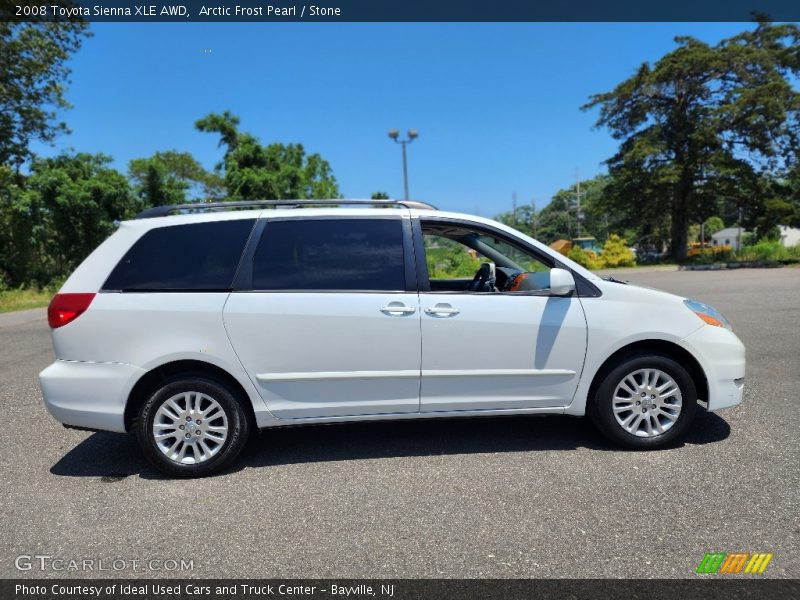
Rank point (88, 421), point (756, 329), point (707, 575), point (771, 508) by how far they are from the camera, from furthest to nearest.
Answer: point (756, 329) < point (88, 421) < point (771, 508) < point (707, 575)

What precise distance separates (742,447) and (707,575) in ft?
5.66

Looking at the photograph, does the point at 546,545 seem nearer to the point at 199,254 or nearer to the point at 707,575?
the point at 707,575

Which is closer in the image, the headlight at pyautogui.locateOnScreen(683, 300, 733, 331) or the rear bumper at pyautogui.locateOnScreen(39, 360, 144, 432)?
the rear bumper at pyautogui.locateOnScreen(39, 360, 144, 432)

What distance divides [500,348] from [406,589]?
175cm

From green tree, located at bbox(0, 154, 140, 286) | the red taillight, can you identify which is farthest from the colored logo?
green tree, located at bbox(0, 154, 140, 286)

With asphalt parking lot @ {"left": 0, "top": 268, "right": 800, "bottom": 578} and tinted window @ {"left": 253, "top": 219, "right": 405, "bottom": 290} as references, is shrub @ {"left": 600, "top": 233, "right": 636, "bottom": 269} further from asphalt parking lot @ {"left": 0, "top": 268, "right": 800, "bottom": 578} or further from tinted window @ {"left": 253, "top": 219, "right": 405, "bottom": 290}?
tinted window @ {"left": 253, "top": 219, "right": 405, "bottom": 290}

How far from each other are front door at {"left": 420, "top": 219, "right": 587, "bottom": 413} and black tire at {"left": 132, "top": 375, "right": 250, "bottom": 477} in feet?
4.33

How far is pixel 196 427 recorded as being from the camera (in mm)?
3568

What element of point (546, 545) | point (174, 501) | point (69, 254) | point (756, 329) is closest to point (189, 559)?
point (174, 501)

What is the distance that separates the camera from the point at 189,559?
269 cm

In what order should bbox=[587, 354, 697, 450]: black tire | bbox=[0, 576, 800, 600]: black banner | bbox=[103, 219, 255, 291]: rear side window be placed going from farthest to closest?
bbox=[587, 354, 697, 450]: black tire, bbox=[103, 219, 255, 291]: rear side window, bbox=[0, 576, 800, 600]: black banner

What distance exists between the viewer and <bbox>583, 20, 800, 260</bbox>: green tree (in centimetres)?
3116

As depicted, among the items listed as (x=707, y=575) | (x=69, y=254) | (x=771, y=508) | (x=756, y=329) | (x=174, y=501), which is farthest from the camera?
(x=69, y=254)
